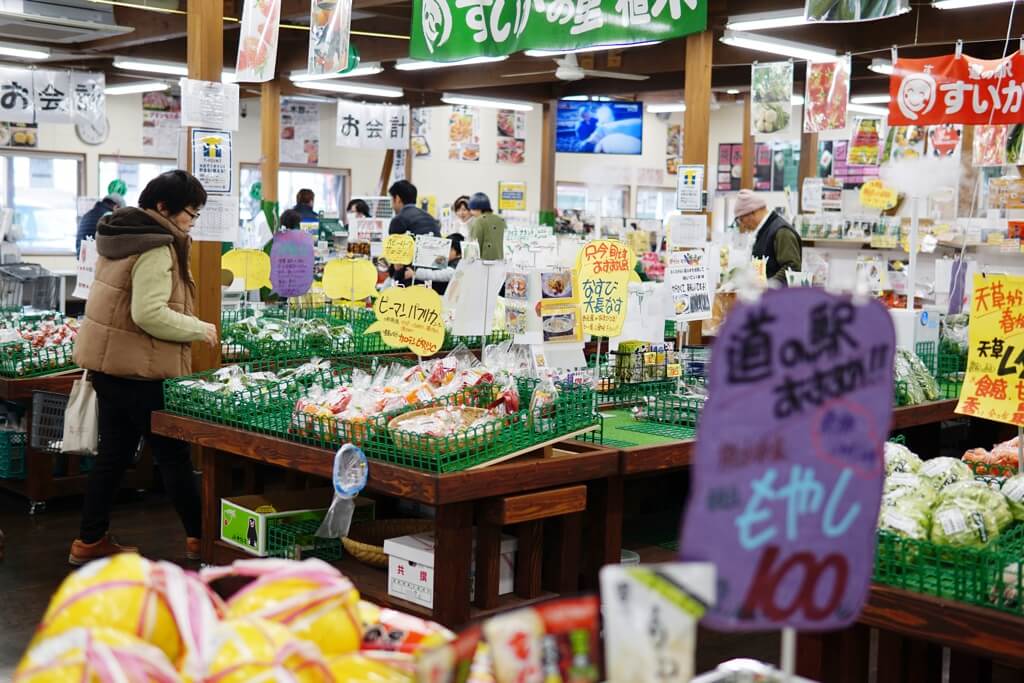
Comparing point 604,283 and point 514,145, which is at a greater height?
point 514,145

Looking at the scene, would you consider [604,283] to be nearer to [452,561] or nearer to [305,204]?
[452,561]

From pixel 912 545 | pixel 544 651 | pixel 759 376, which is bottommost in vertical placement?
pixel 912 545

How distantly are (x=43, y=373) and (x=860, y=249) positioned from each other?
8390mm

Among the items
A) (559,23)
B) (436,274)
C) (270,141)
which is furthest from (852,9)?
(270,141)

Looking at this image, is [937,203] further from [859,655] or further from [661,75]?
[859,655]

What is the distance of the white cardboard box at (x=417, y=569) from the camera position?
370 centimetres

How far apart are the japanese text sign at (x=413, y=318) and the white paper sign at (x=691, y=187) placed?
A: 14.7 feet

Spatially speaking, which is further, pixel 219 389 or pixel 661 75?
pixel 661 75

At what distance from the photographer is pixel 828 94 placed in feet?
31.8

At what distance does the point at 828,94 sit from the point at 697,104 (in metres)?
1.32

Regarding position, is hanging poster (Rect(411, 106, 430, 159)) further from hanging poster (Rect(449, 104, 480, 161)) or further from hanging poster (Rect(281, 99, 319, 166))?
hanging poster (Rect(281, 99, 319, 166))

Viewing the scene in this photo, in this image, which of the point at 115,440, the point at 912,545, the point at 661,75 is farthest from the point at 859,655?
the point at 661,75

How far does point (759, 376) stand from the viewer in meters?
1.54

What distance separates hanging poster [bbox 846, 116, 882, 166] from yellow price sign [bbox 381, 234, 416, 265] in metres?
7.33
